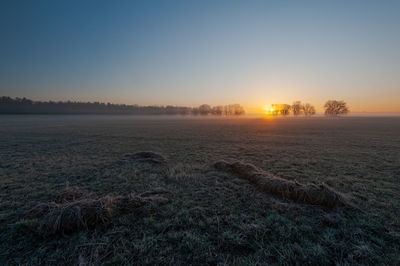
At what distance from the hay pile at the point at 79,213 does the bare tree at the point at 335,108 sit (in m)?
→ 125

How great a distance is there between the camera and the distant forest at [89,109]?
94.8 meters

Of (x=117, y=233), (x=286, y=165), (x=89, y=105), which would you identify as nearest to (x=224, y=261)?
(x=117, y=233)

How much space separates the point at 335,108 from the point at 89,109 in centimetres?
18496

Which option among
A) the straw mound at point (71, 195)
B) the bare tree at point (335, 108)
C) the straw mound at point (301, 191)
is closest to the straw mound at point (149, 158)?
the straw mound at point (71, 195)

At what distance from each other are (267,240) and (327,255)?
890mm

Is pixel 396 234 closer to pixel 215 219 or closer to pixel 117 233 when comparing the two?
pixel 215 219

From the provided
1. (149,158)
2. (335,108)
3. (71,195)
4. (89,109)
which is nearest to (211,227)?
(71,195)

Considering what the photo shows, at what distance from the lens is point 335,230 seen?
2.89 m

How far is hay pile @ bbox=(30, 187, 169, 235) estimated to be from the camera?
9.41ft

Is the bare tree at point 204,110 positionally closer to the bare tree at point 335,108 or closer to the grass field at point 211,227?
the bare tree at point 335,108

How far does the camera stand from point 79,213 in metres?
3.04

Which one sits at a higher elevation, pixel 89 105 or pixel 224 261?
pixel 89 105

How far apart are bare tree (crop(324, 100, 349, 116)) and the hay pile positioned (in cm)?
12538

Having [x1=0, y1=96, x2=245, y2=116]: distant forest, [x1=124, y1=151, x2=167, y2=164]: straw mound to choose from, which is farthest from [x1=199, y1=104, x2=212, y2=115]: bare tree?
[x1=124, y1=151, x2=167, y2=164]: straw mound
